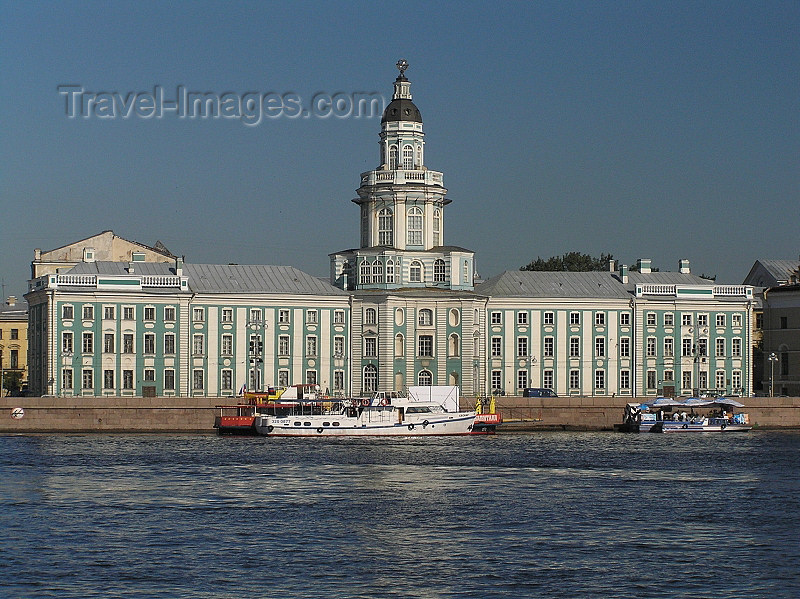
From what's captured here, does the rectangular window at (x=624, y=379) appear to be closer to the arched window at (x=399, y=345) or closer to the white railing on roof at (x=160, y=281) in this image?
the arched window at (x=399, y=345)

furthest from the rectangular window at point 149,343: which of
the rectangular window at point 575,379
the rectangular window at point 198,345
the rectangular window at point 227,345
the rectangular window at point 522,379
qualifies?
the rectangular window at point 575,379

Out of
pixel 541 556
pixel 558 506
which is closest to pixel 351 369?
pixel 558 506

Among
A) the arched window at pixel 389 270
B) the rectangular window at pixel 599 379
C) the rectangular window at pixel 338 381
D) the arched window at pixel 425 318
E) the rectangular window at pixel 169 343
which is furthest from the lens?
the rectangular window at pixel 599 379

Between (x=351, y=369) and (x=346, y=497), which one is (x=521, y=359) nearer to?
(x=351, y=369)

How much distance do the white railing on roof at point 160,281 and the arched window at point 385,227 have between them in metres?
13.8

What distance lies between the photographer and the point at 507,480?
204ft

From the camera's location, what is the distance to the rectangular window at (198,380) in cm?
10056

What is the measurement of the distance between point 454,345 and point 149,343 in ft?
61.4

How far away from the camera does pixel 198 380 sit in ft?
330

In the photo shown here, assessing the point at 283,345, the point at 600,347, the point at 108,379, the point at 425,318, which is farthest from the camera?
the point at 600,347

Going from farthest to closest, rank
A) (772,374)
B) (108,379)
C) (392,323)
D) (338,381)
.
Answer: (772,374), (392,323), (338,381), (108,379)

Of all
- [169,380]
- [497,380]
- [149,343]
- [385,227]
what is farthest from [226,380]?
[497,380]

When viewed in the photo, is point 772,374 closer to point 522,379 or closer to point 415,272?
point 522,379

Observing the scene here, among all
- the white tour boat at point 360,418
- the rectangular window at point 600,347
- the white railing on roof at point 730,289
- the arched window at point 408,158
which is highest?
the arched window at point 408,158
